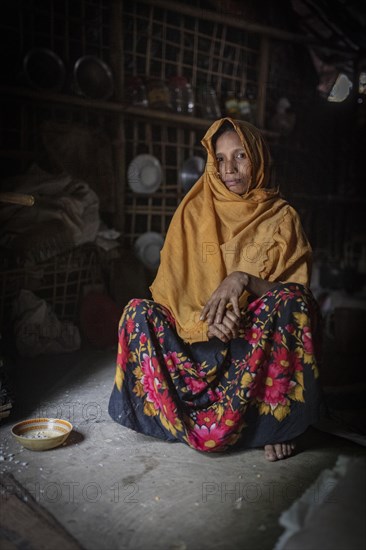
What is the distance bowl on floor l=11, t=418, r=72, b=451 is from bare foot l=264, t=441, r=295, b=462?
30.8 inches

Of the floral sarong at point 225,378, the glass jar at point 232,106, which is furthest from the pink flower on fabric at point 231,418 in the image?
the glass jar at point 232,106

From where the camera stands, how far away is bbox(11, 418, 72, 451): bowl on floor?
1902 millimetres

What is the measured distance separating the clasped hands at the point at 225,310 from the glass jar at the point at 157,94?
2838mm

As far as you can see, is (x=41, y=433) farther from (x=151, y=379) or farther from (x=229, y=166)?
(x=229, y=166)

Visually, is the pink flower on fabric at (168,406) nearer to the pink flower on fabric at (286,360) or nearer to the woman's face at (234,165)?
the pink flower on fabric at (286,360)

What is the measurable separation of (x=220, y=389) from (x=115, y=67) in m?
3.07

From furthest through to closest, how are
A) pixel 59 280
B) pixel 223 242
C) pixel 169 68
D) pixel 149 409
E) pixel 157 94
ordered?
pixel 169 68
pixel 157 94
pixel 59 280
pixel 223 242
pixel 149 409

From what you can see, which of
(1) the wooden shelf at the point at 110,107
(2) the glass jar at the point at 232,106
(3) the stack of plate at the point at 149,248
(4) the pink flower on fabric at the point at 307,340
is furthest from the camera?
(2) the glass jar at the point at 232,106

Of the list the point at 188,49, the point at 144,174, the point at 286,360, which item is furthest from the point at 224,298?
the point at 188,49

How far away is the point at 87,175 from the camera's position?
4.02 metres

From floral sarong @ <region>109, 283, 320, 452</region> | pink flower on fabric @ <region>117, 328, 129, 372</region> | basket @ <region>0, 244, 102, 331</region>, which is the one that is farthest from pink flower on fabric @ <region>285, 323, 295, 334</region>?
basket @ <region>0, 244, 102, 331</region>

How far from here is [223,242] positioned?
2152mm

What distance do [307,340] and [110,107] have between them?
289 centimetres

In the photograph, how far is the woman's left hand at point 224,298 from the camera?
1834 mm
